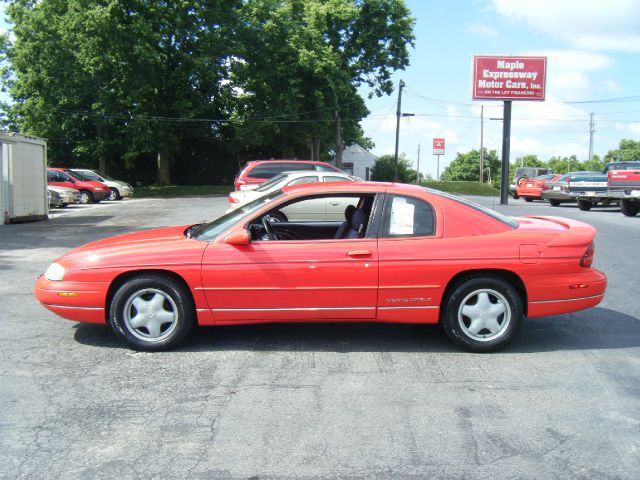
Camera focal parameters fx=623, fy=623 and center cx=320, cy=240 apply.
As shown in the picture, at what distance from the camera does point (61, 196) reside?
84.3ft

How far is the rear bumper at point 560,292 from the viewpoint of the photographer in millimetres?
5324

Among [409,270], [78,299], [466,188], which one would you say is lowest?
[78,299]

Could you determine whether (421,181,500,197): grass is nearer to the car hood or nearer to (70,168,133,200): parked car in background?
(70,168,133,200): parked car in background

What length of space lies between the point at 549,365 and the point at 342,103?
4598 cm

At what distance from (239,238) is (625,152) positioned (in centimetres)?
11641

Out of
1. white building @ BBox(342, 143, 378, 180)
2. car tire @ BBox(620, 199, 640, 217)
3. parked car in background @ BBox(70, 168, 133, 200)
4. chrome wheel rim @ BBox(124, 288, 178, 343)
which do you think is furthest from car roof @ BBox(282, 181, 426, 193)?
white building @ BBox(342, 143, 378, 180)

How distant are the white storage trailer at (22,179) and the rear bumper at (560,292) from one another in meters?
16.1

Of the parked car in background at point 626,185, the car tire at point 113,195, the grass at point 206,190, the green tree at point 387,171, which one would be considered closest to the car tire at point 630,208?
the parked car in background at point 626,185

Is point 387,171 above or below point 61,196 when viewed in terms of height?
above

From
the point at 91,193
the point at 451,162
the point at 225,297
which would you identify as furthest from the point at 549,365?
the point at 451,162

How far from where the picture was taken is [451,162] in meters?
139

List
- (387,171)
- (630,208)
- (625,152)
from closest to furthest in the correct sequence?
(630,208), (387,171), (625,152)

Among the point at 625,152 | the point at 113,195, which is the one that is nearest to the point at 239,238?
the point at 113,195

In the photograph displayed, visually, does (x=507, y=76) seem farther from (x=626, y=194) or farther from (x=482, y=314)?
(x=482, y=314)
